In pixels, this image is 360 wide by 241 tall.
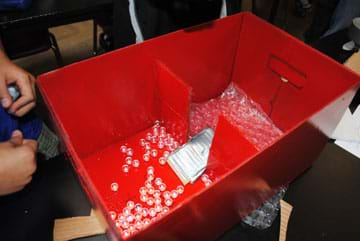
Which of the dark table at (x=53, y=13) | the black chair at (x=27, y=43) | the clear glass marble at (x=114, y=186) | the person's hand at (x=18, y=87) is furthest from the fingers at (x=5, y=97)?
the black chair at (x=27, y=43)

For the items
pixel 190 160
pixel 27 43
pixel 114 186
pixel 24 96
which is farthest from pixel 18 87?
pixel 27 43

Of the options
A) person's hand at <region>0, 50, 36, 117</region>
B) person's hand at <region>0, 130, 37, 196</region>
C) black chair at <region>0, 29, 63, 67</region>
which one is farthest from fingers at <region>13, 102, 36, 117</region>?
black chair at <region>0, 29, 63, 67</region>

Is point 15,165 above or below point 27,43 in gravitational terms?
above

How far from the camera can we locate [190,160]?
25.7 inches

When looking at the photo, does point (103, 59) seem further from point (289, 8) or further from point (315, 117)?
point (289, 8)

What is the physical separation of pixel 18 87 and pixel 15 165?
180 mm

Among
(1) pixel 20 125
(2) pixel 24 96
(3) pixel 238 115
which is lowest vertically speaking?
(3) pixel 238 115

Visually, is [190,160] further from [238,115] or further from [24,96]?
[24,96]

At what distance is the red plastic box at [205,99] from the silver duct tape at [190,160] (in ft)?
0.07

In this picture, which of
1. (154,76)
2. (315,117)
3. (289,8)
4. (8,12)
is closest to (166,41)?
(154,76)

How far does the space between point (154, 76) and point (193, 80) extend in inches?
5.7

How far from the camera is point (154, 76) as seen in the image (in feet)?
2.17

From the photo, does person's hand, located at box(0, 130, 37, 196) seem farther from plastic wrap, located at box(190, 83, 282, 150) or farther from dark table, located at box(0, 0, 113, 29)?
dark table, located at box(0, 0, 113, 29)

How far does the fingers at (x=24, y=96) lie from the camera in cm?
56
